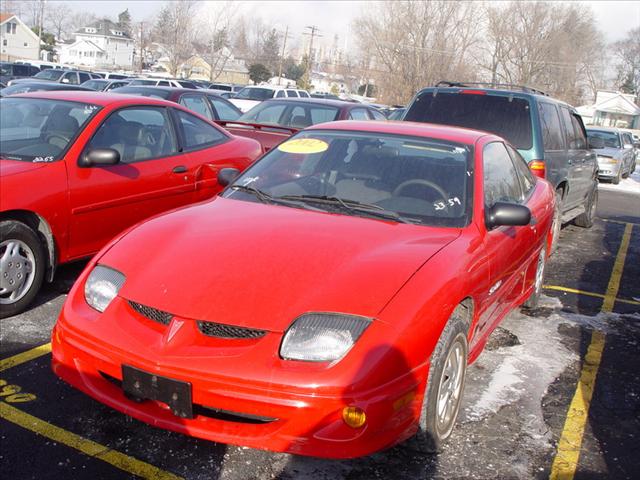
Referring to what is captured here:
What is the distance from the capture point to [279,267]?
318 cm

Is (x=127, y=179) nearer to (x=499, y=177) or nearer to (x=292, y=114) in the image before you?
(x=499, y=177)

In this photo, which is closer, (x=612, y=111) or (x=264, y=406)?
(x=264, y=406)

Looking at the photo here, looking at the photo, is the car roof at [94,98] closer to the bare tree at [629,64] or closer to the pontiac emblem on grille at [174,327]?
the pontiac emblem on grille at [174,327]

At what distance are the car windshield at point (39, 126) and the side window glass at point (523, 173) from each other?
331cm

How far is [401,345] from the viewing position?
2820 millimetres

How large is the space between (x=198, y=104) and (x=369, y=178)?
7.33m

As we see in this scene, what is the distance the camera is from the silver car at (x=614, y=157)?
62.0 feet

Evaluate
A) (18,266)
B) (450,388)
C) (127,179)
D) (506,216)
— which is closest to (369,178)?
(506,216)

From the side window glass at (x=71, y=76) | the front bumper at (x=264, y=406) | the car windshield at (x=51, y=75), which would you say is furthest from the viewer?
the car windshield at (x=51, y=75)

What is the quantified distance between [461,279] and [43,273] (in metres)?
3.11

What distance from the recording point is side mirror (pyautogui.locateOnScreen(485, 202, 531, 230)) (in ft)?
12.6

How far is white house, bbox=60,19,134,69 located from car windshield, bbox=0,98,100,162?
80678 millimetres

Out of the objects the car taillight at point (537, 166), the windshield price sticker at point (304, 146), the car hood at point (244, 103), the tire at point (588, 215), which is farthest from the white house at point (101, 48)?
the windshield price sticker at point (304, 146)

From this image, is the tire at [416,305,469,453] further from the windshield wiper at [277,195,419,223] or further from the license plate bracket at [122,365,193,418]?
the license plate bracket at [122,365,193,418]
